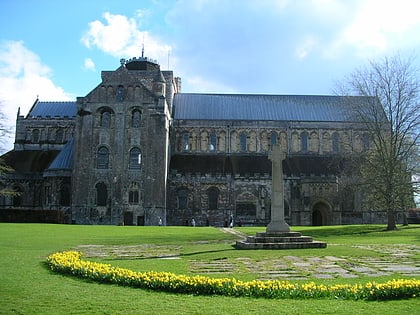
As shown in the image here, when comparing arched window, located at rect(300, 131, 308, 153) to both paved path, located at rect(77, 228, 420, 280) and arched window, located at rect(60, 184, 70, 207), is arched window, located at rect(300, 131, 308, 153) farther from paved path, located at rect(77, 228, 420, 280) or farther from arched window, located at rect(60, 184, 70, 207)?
paved path, located at rect(77, 228, 420, 280)

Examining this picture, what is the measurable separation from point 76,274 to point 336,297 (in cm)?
677

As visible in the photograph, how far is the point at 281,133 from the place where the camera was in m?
62.6

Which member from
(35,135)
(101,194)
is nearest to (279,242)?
(101,194)

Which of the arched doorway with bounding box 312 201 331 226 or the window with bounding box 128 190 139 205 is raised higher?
the window with bounding box 128 190 139 205

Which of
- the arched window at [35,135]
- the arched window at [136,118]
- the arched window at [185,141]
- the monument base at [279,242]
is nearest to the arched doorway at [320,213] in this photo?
the arched window at [185,141]

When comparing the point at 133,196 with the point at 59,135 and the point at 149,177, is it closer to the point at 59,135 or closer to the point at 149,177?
the point at 149,177

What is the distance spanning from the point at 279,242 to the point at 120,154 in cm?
3454

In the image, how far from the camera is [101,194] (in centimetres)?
5212

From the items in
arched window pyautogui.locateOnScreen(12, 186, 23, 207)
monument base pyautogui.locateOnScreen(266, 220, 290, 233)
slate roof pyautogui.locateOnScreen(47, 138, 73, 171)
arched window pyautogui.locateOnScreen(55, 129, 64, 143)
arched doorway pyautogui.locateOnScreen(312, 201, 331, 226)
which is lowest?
monument base pyautogui.locateOnScreen(266, 220, 290, 233)

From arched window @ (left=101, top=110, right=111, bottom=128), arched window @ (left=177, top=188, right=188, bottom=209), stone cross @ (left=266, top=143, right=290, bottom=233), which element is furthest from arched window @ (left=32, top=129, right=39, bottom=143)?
stone cross @ (left=266, top=143, right=290, bottom=233)

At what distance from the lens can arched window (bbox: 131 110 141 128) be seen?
176 ft

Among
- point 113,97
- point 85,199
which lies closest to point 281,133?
point 113,97

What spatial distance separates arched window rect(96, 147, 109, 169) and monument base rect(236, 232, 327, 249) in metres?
33.8

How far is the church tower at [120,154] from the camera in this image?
168 ft
